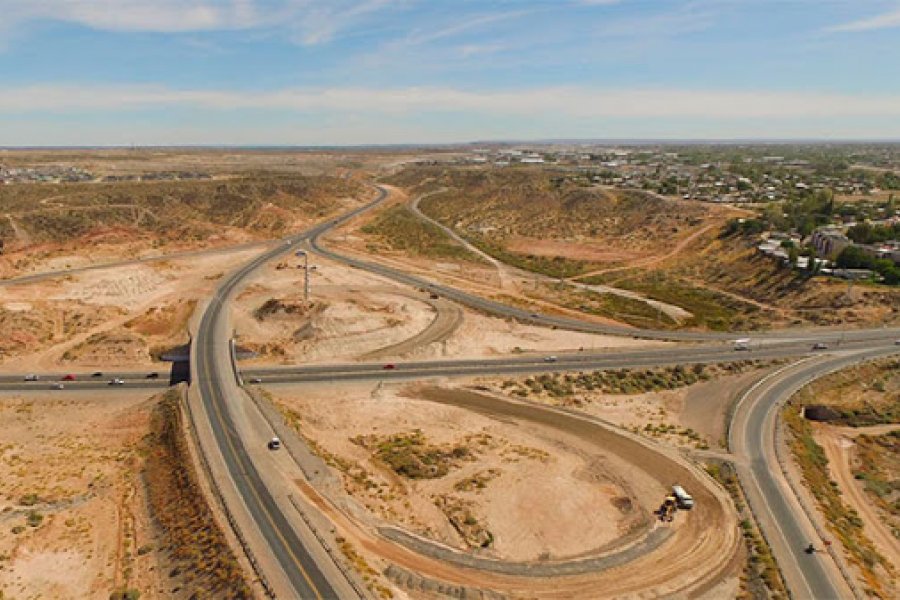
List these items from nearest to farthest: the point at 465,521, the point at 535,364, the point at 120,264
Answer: the point at 465,521 < the point at 535,364 < the point at 120,264

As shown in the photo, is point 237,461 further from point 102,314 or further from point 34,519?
point 102,314

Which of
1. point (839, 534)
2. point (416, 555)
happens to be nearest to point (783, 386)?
point (839, 534)

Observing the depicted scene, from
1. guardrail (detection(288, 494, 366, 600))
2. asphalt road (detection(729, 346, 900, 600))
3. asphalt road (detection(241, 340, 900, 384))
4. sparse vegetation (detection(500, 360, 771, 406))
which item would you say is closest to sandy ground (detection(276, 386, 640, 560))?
asphalt road (detection(241, 340, 900, 384))

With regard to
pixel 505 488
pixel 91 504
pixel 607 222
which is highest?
pixel 607 222

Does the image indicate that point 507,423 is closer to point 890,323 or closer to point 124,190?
point 890,323

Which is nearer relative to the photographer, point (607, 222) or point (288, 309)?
point (288, 309)

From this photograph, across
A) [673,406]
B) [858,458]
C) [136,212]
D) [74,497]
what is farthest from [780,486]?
[136,212]

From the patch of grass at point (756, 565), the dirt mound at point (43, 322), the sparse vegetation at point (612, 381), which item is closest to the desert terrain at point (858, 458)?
the patch of grass at point (756, 565)
